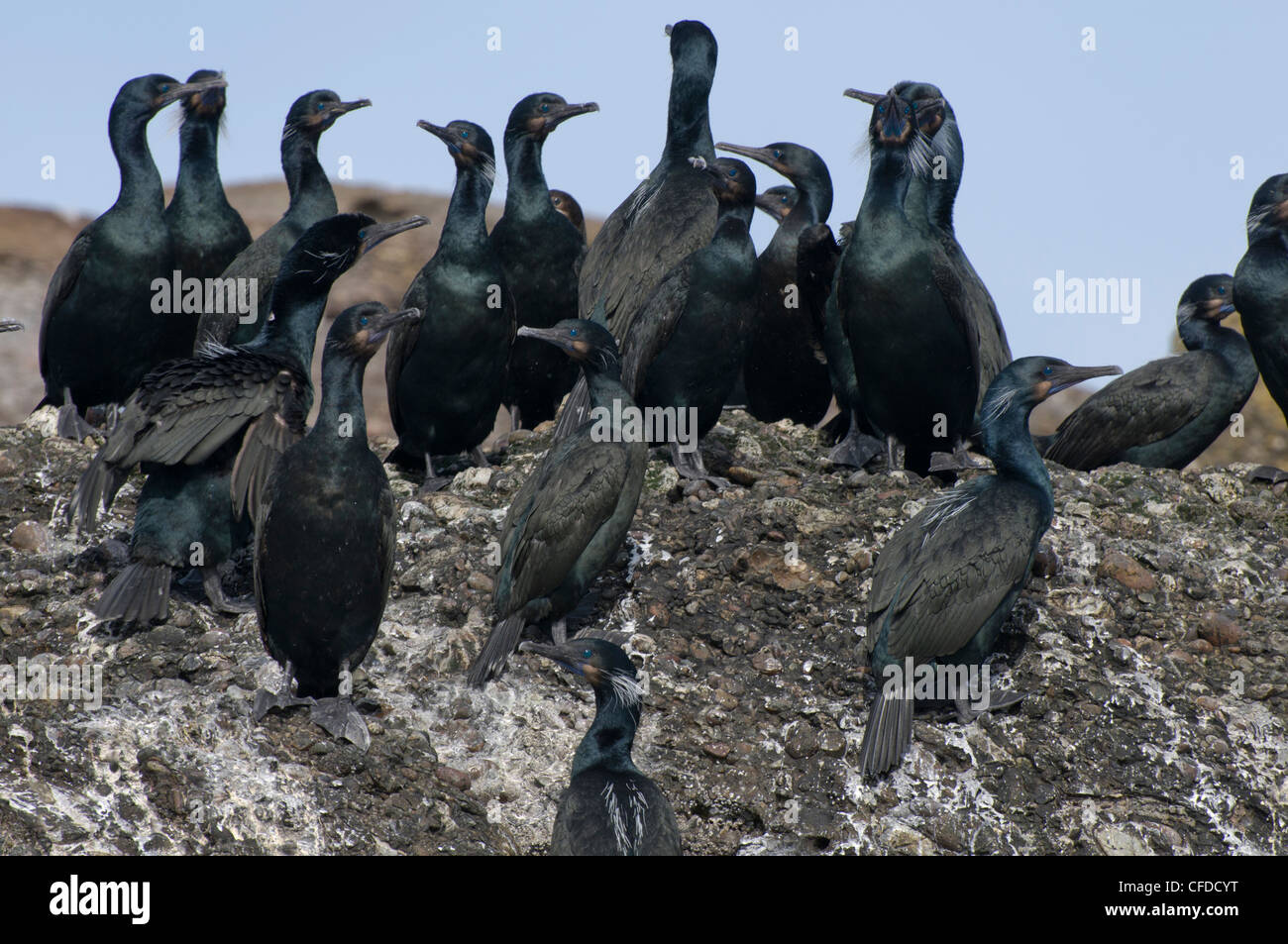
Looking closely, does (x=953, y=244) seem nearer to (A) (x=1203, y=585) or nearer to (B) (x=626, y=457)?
(A) (x=1203, y=585)

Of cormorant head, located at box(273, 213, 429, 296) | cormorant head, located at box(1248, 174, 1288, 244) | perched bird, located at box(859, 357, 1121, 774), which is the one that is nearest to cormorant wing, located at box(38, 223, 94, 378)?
cormorant head, located at box(273, 213, 429, 296)

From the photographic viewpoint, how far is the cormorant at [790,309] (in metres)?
10.1

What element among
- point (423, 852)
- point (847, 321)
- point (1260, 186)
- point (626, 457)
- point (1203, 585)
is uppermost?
point (1260, 186)

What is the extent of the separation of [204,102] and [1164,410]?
6374 mm

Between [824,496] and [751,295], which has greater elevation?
[751,295]

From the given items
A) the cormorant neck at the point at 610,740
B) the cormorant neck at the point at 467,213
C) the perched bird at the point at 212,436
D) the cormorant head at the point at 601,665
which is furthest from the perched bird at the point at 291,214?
the cormorant neck at the point at 610,740

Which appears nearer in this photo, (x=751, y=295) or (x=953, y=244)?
(x=751, y=295)

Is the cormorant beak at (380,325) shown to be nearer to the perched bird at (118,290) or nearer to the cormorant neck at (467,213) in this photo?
the cormorant neck at (467,213)

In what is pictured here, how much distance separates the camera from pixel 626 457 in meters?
7.38

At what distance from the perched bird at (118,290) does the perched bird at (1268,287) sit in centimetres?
663

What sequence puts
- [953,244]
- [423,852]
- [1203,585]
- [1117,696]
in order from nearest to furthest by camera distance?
[423,852]
[1117,696]
[1203,585]
[953,244]

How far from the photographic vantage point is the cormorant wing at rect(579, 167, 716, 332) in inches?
379

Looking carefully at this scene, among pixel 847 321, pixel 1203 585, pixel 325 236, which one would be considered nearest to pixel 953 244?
pixel 847 321

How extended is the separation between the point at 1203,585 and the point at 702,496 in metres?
2.65
